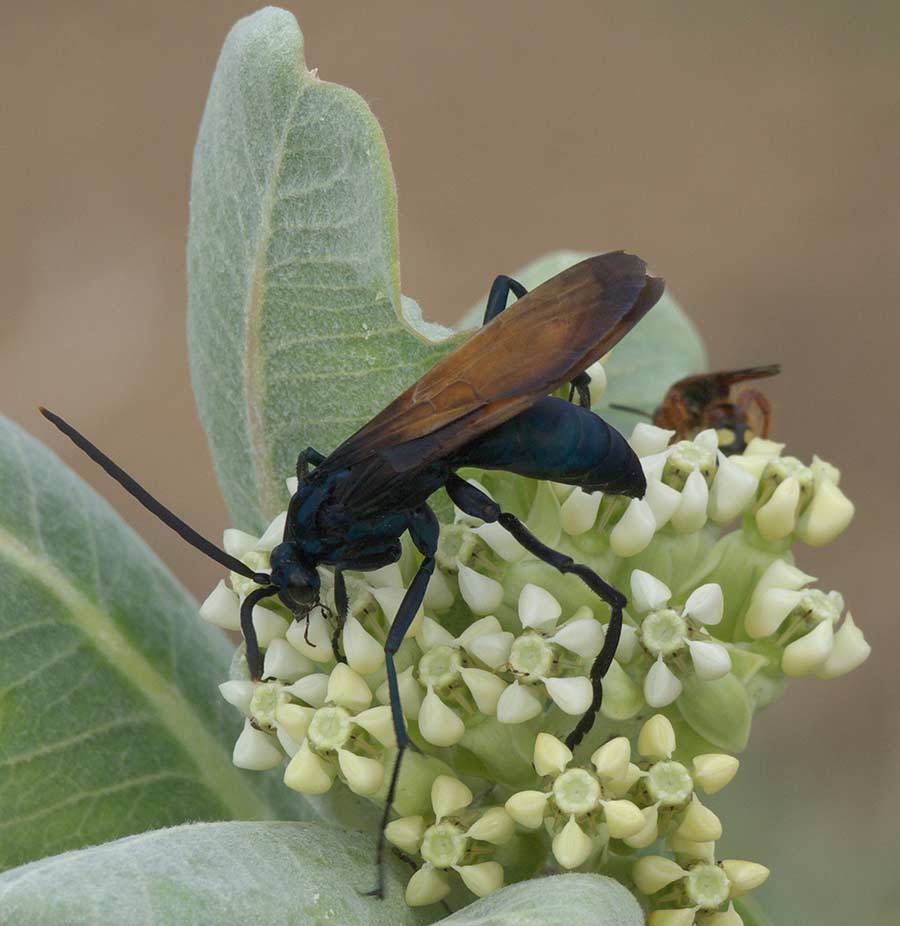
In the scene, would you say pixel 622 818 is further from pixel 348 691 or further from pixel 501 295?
pixel 501 295

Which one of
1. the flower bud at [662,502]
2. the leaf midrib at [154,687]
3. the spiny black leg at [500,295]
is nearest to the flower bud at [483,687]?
the flower bud at [662,502]

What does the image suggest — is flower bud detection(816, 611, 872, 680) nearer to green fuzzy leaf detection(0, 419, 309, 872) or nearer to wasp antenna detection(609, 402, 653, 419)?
wasp antenna detection(609, 402, 653, 419)

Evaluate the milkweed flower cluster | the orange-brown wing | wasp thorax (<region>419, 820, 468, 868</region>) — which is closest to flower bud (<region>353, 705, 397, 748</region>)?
the milkweed flower cluster

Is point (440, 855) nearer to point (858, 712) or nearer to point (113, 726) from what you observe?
point (113, 726)

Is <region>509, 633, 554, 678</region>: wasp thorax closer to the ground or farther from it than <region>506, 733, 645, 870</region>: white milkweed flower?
farther from it

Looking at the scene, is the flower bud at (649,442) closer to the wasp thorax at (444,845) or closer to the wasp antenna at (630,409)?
the wasp antenna at (630,409)

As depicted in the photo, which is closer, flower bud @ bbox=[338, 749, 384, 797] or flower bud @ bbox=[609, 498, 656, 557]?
flower bud @ bbox=[338, 749, 384, 797]

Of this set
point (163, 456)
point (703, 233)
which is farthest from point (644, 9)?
point (163, 456)
